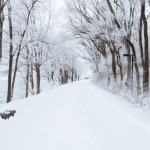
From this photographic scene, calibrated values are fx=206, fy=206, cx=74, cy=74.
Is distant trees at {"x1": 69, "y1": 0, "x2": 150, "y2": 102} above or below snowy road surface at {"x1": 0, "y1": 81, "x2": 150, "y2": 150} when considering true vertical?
above

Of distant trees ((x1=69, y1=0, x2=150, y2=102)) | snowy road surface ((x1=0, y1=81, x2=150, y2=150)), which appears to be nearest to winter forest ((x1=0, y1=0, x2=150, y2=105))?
distant trees ((x1=69, y1=0, x2=150, y2=102))

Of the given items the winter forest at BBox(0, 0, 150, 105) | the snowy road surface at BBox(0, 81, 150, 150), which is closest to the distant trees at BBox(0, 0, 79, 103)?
the winter forest at BBox(0, 0, 150, 105)

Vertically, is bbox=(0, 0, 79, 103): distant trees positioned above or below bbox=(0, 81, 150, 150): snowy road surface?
above

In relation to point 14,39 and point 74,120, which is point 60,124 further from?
point 14,39

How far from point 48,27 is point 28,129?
74.3 feet

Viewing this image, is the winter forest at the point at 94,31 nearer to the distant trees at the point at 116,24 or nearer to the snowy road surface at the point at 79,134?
the distant trees at the point at 116,24

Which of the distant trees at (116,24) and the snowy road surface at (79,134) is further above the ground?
the distant trees at (116,24)

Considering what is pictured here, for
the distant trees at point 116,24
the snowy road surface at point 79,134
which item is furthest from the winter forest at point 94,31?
the snowy road surface at point 79,134

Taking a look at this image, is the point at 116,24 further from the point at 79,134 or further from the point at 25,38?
the point at 79,134

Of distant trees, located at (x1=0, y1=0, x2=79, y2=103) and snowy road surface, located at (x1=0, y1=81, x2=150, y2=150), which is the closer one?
snowy road surface, located at (x1=0, y1=81, x2=150, y2=150)

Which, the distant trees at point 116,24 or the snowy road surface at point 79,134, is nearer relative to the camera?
the snowy road surface at point 79,134

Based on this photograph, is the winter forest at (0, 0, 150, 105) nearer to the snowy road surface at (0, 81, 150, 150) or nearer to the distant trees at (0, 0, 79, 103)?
the distant trees at (0, 0, 79, 103)

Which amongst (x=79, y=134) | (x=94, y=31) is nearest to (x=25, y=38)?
(x=94, y=31)

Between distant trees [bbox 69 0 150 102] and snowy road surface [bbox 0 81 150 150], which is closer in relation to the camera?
snowy road surface [bbox 0 81 150 150]
